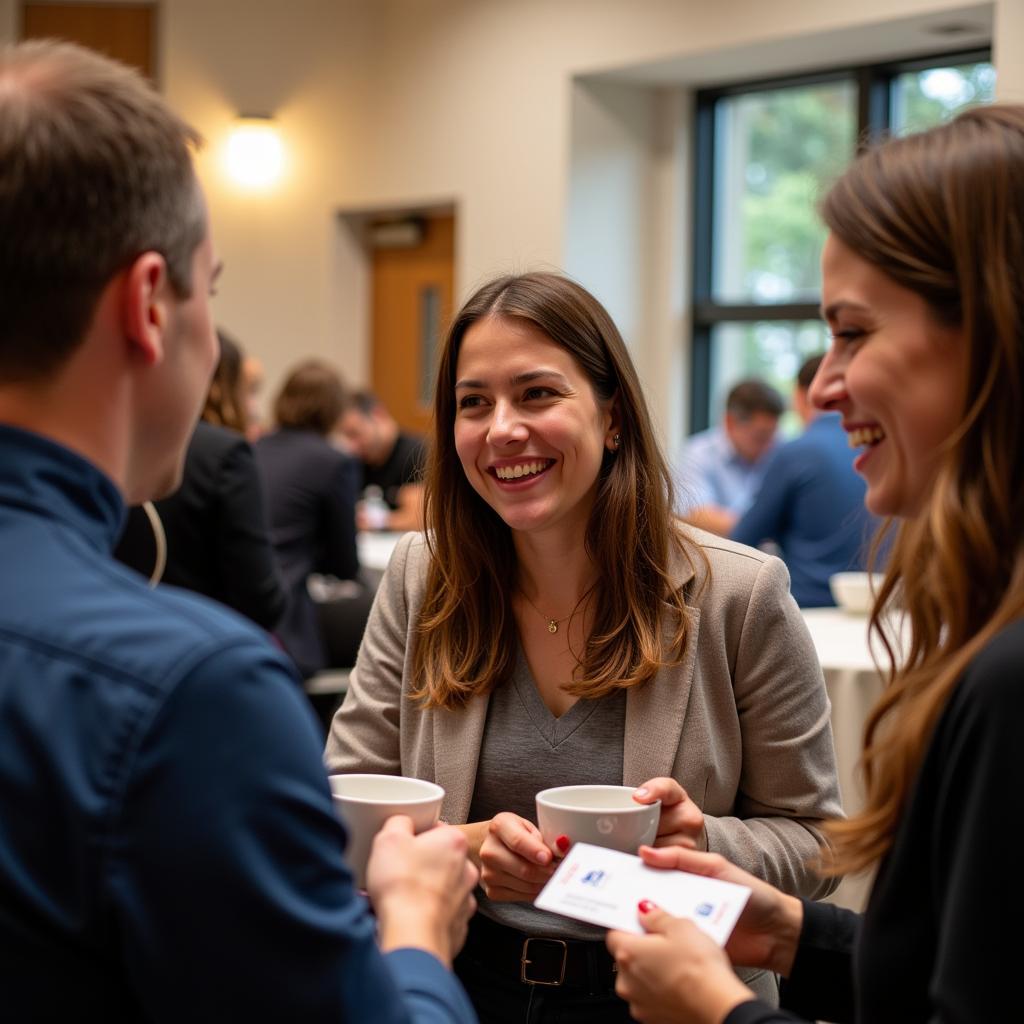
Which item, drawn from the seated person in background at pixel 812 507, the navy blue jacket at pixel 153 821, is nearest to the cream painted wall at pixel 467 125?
the seated person in background at pixel 812 507

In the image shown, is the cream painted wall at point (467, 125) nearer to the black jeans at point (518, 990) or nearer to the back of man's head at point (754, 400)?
the back of man's head at point (754, 400)

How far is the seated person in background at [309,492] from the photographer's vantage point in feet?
14.5

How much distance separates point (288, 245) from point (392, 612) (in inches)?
268

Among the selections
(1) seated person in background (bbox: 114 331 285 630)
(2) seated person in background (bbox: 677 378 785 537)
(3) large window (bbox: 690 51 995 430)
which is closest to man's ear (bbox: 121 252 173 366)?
(1) seated person in background (bbox: 114 331 285 630)

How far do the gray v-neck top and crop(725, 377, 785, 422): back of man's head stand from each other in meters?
4.70

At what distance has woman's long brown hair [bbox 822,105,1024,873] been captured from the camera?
40.1 inches

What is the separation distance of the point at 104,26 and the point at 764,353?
443cm

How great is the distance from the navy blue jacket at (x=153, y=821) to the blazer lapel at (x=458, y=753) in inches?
35.9

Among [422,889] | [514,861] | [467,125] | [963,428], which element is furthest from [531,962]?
[467,125]

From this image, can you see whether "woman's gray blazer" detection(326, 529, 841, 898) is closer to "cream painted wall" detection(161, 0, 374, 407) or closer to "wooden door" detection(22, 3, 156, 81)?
"cream painted wall" detection(161, 0, 374, 407)

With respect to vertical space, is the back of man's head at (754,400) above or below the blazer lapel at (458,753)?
above

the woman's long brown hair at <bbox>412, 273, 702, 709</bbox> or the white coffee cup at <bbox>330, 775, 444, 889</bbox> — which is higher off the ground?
the woman's long brown hair at <bbox>412, 273, 702, 709</bbox>

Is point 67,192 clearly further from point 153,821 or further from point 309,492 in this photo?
point 309,492

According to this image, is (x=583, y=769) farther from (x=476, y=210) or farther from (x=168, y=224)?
(x=476, y=210)
